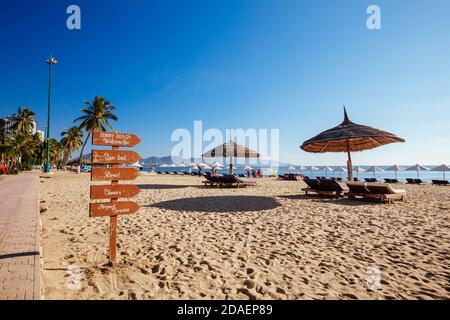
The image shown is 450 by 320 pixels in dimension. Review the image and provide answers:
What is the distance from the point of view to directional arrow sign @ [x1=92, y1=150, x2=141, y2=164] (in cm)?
370

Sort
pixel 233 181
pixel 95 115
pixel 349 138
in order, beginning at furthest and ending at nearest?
pixel 95 115 → pixel 233 181 → pixel 349 138

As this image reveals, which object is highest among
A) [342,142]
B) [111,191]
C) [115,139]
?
[342,142]

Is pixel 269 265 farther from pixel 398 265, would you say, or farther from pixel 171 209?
pixel 171 209

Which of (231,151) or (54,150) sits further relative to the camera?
(54,150)

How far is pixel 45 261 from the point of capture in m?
3.94

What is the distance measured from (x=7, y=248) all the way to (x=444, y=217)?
418 inches

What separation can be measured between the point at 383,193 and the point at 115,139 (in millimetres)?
10678

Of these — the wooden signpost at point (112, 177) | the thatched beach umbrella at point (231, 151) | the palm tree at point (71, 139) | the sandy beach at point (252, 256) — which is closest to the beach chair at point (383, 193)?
the sandy beach at point (252, 256)

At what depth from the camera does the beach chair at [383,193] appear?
9852 mm

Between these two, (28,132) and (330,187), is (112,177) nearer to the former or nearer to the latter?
(330,187)

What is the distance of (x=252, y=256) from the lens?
4168 millimetres

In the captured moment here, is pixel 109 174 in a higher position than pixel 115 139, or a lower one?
lower

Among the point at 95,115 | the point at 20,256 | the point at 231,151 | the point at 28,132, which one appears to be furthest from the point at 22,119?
the point at 20,256

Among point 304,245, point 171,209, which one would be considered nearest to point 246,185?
point 171,209
